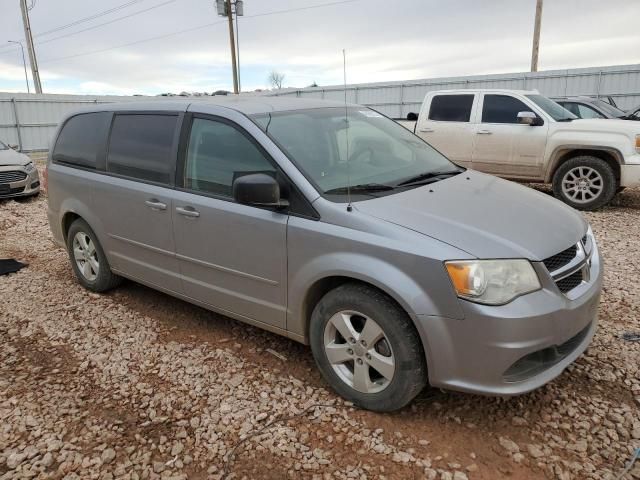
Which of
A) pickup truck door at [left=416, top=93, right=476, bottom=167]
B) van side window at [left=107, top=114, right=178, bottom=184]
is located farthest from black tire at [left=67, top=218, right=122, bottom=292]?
pickup truck door at [left=416, top=93, right=476, bottom=167]

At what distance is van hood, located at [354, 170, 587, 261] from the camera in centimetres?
254

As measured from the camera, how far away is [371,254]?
8.75 ft

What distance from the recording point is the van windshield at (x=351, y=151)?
315cm

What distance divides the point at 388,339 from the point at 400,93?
768 inches

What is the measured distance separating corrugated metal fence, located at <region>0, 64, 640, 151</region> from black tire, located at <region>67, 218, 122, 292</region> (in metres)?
14.6

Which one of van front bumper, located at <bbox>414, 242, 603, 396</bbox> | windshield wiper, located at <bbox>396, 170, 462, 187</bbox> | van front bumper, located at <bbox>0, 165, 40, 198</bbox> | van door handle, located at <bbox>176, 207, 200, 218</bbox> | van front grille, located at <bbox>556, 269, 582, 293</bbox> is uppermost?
windshield wiper, located at <bbox>396, 170, 462, 187</bbox>

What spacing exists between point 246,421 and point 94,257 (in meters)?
2.68

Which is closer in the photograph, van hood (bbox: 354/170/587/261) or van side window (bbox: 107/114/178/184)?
van hood (bbox: 354/170/587/261)

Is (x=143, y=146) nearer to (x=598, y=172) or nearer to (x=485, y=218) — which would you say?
(x=485, y=218)

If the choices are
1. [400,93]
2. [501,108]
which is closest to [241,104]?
[501,108]

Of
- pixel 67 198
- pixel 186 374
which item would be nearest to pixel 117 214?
pixel 67 198

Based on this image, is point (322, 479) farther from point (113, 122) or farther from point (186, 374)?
point (113, 122)

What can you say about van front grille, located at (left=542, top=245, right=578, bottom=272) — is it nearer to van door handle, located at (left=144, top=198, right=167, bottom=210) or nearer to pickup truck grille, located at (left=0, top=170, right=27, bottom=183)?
van door handle, located at (left=144, top=198, right=167, bottom=210)

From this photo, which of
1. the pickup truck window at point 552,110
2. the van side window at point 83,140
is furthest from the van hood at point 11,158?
the pickup truck window at point 552,110
